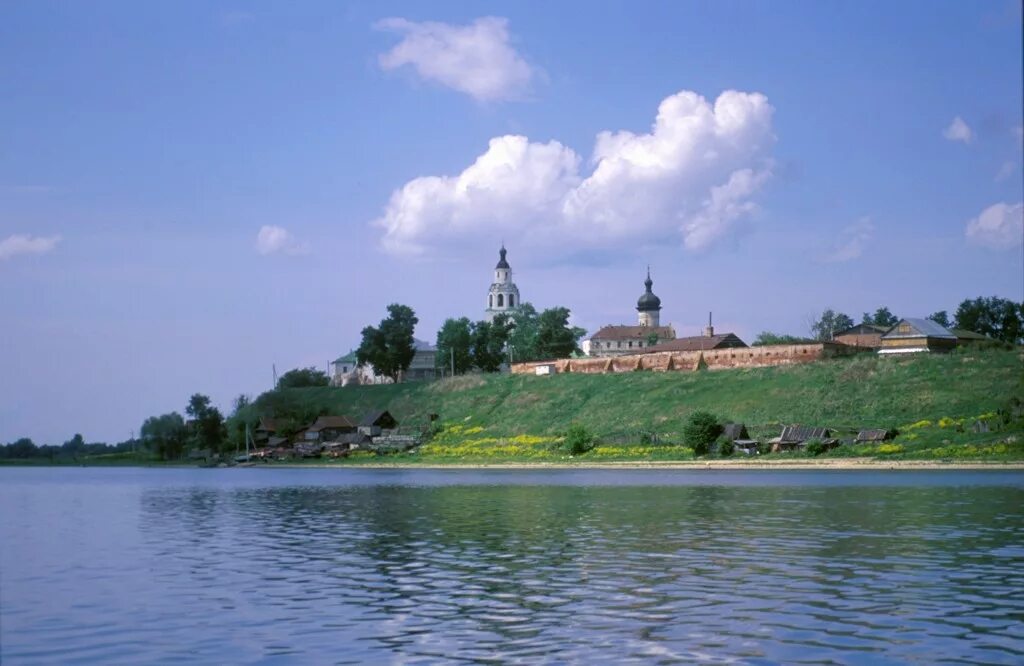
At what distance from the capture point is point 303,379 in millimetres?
190250

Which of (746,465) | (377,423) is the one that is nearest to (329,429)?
(377,423)

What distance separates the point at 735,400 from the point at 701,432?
1950 centimetres

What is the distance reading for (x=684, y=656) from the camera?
631 inches

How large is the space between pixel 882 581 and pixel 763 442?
238 feet

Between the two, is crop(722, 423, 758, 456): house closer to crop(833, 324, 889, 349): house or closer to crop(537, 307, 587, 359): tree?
crop(833, 324, 889, 349): house

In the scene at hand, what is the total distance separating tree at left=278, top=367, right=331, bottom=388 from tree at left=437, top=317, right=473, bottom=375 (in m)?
21.0

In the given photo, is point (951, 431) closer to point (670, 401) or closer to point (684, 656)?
point (670, 401)

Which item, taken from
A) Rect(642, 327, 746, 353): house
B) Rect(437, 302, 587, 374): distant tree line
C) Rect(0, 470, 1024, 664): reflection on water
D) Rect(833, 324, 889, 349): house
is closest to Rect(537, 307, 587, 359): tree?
Rect(437, 302, 587, 374): distant tree line

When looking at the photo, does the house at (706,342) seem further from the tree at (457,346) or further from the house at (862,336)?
the tree at (457,346)

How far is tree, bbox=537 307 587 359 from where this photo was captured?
18375 centimetres

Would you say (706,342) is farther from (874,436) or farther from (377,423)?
(874,436)

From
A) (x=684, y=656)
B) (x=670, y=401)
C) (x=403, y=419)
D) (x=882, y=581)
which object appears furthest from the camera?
(x=403, y=419)

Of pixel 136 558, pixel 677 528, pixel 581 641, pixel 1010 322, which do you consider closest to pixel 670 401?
pixel 1010 322

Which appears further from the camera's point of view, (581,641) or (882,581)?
(882,581)
